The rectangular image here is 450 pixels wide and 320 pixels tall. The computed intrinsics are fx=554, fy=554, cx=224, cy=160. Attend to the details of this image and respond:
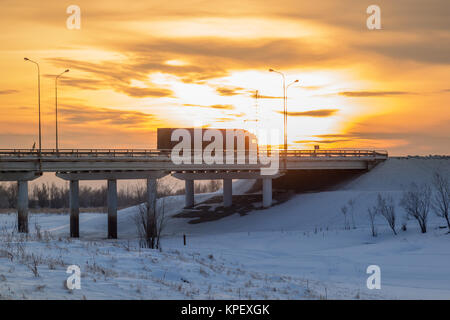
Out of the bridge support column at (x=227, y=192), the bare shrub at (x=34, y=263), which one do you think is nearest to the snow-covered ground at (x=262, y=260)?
the bare shrub at (x=34, y=263)

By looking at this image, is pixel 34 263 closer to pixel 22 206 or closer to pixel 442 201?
pixel 22 206

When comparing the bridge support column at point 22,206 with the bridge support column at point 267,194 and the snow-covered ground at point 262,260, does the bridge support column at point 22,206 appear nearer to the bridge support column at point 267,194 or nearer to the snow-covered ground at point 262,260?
the snow-covered ground at point 262,260

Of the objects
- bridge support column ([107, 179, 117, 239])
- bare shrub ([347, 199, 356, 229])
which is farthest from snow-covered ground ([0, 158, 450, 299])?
bridge support column ([107, 179, 117, 239])

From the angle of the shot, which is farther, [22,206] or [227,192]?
[227,192]

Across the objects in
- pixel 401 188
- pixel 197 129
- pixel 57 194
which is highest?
pixel 197 129

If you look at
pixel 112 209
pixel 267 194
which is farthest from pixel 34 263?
pixel 267 194

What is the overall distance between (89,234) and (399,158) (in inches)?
1586

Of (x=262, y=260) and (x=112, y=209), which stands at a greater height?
(x=112, y=209)

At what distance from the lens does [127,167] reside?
183 feet

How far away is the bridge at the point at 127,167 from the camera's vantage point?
165 ft

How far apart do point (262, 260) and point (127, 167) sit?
26249 millimetres
